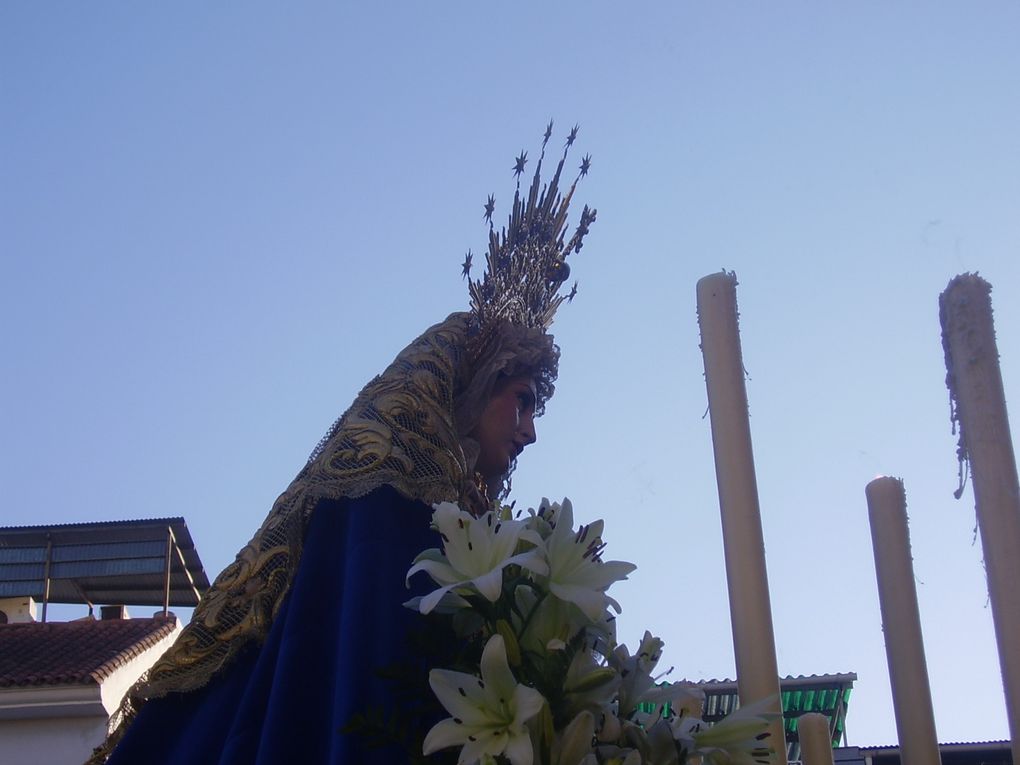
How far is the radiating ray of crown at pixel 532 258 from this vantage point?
320 centimetres

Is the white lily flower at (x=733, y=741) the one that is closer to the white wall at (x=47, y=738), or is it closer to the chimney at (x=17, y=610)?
the white wall at (x=47, y=738)

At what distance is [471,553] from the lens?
6.81 feet

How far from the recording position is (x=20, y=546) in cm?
1392

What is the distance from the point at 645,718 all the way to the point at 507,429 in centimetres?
97

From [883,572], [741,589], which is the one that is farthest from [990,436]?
[741,589]

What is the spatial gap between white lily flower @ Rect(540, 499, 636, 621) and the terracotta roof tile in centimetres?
919

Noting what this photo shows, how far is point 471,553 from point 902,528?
907 millimetres

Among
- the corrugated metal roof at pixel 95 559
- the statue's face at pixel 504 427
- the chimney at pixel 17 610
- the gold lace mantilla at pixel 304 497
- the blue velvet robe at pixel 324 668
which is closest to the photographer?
the blue velvet robe at pixel 324 668

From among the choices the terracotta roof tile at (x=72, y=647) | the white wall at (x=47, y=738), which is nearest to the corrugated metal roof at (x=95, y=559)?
the terracotta roof tile at (x=72, y=647)

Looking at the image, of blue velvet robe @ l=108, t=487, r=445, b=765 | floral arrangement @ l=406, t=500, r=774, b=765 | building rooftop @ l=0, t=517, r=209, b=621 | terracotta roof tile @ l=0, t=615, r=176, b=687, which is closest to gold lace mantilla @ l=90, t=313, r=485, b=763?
blue velvet robe @ l=108, t=487, r=445, b=765

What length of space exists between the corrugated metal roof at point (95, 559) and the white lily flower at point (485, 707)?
12079 millimetres

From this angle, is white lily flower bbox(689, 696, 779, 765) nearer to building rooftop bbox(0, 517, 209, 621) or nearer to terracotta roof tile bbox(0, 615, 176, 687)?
terracotta roof tile bbox(0, 615, 176, 687)

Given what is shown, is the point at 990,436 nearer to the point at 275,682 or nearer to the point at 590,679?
the point at 590,679

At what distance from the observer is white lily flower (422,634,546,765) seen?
1.87 metres
